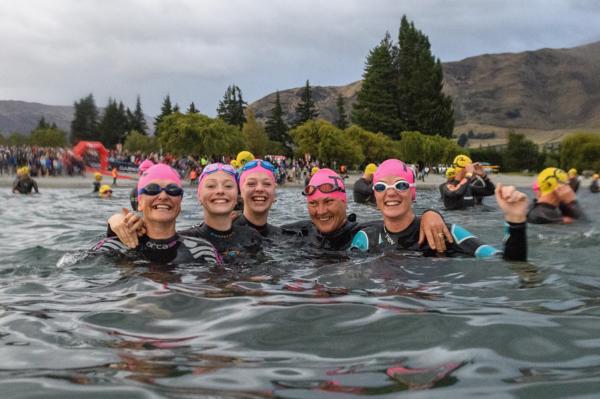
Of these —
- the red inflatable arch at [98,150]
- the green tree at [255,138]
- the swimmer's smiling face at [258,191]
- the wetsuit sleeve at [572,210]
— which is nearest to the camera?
the swimmer's smiling face at [258,191]

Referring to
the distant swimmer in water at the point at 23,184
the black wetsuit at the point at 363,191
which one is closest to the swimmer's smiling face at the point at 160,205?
the black wetsuit at the point at 363,191

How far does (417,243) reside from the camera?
655 cm

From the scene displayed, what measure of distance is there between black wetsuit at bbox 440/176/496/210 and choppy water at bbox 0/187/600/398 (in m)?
8.08

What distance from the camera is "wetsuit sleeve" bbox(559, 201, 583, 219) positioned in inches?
431

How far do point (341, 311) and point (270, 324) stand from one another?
1.86 ft

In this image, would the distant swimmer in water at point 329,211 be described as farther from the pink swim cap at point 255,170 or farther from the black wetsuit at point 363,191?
the black wetsuit at point 363,191

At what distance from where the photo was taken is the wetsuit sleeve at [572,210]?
10.9 m

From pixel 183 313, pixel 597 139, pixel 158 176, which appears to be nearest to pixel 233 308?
pixel 183 313

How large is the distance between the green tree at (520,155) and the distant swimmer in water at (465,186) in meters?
63.8

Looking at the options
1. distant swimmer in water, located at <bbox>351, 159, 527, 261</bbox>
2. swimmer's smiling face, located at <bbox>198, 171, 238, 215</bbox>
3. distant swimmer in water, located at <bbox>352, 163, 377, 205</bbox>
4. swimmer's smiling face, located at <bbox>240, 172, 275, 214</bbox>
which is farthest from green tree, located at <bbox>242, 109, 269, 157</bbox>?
distant swimmer in water, located at <bbox>351, 159, 527, 261</bbox>

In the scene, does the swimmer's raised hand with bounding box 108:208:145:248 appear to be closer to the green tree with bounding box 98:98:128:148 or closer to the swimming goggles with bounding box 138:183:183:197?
the swimming goggles with bounding box 138:183:183:197

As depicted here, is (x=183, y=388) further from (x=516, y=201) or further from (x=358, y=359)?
(x=516, y=201)

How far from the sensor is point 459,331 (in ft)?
12.5

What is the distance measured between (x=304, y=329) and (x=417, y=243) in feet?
9.55
